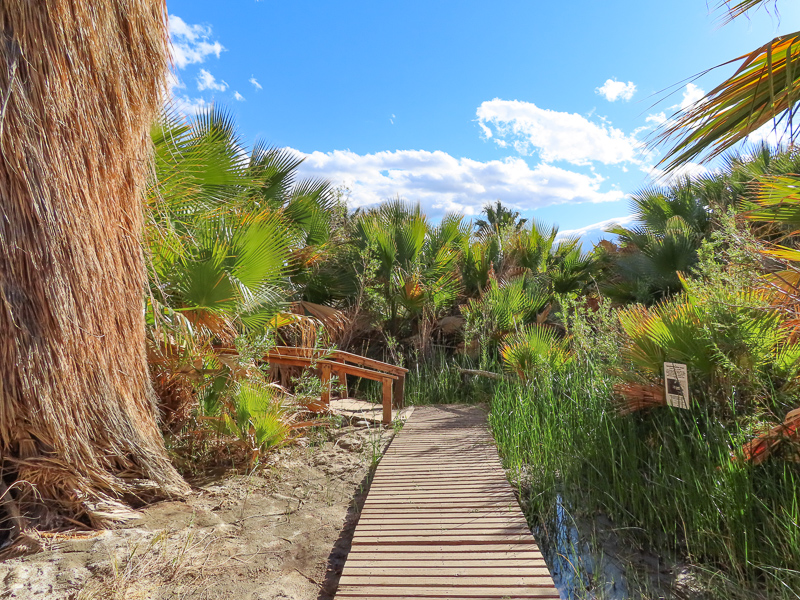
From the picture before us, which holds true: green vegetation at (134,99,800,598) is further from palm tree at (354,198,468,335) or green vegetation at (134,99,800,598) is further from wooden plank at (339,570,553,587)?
wooden plank at (339,570,553,587)

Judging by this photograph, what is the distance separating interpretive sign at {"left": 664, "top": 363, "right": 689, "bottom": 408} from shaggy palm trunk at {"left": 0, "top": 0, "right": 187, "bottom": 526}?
3479 millimetres

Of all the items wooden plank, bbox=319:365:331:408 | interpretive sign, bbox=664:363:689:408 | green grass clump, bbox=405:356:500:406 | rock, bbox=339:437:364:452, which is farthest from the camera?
green grass clump, bbox=405:356:500:406

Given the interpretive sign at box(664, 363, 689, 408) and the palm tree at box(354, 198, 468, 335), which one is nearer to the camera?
the interpretive sign at box(664, 363, 689, 408)

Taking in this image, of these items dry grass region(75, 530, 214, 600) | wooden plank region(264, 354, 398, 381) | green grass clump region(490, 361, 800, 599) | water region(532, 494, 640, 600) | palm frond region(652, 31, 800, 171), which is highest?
palm frond region(652, 31, 800, 171)

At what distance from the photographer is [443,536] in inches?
117

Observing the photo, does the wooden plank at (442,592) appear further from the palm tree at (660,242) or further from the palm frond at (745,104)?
the palm tree at (660,242)

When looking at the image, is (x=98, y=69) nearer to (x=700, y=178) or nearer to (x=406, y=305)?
(x=406, y=305)

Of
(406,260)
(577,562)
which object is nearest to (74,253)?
(577,562)

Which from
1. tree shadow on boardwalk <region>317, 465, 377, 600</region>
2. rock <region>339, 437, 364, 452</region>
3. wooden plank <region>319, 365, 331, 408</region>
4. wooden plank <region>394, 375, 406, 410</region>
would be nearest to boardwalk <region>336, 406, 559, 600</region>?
tree shadow on boardwalk <region>317, 465, 377, 600</region>

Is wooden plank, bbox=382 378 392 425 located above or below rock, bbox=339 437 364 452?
above

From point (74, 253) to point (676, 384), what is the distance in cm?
377

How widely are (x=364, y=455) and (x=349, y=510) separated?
1.14 m

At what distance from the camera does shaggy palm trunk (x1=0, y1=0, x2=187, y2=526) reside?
288 cm

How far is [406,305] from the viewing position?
848 centimetres
